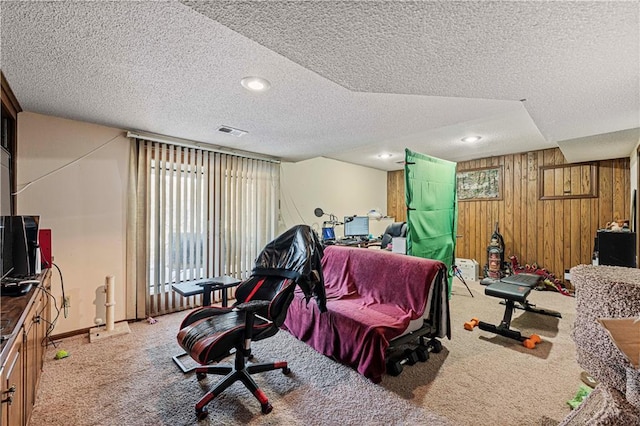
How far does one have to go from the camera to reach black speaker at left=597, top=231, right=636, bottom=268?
3.39m

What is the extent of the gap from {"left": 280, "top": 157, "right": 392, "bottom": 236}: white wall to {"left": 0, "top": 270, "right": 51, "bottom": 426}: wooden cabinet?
130 inches

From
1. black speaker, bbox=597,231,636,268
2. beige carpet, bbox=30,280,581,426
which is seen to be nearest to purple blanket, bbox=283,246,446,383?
Result: beige carpet, bbox=30,280,581,426

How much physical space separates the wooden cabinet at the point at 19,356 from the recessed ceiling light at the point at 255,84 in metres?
1.84

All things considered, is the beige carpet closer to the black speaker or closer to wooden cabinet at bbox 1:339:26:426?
wooden cabinet at bbox 1:339:26:426

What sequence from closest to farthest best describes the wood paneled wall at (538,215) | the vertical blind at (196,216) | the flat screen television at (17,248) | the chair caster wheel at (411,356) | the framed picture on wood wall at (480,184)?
1. the flat screen television at (17,248)
2. the chair caster wheel at (411,356)
3. the vertical blind at (196,216)
4. the wood paneled wall at (538,215)
5. the framed picture on wood wall at (480,184)

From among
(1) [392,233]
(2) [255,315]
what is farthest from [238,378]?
(1) [392,233]

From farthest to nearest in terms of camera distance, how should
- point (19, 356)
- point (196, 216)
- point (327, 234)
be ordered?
1. point (327, 234)
2. point (196, 216)
3. point (19, 356)

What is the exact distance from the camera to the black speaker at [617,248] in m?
3.39

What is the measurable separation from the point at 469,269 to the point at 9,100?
6.44 meters

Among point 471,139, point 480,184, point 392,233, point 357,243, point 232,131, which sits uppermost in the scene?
point 471,139

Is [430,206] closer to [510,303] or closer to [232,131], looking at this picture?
[510,303]

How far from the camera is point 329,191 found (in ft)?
18.5

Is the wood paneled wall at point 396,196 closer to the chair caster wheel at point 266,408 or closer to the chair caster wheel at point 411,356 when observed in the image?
the chair caster wheel at point 411,356

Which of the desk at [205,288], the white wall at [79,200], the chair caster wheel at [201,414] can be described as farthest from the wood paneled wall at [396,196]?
the chair caster wheel at [201,414]
